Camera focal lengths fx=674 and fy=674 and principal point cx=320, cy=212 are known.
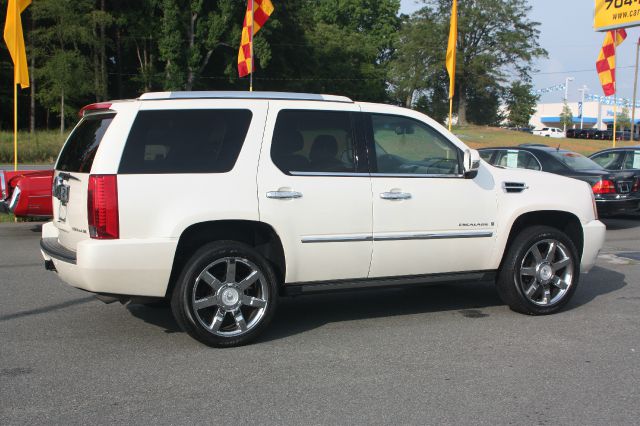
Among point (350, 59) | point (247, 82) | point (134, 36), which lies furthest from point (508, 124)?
point (134, 36)

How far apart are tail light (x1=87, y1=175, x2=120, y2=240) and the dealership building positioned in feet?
399

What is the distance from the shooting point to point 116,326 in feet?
19.4

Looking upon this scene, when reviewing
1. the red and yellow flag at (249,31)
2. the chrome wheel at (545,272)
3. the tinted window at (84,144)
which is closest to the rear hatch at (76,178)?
the tinted window at (84,144)

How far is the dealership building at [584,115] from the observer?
12111 centimetres

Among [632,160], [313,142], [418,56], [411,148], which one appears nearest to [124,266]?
[313,142]

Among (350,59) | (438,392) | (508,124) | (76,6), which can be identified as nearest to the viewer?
(438,392)

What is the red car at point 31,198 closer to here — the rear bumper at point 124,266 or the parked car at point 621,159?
the rear bumper at point 124,266

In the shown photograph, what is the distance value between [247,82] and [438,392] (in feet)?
179

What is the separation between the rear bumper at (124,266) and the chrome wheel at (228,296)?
0.30 metres

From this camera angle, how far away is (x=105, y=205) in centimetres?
484

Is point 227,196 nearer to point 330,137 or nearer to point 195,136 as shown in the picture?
point 195,136

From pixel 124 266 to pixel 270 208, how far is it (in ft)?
3.86

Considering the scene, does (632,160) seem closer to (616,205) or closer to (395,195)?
(616,205)

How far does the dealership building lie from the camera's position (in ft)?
397
